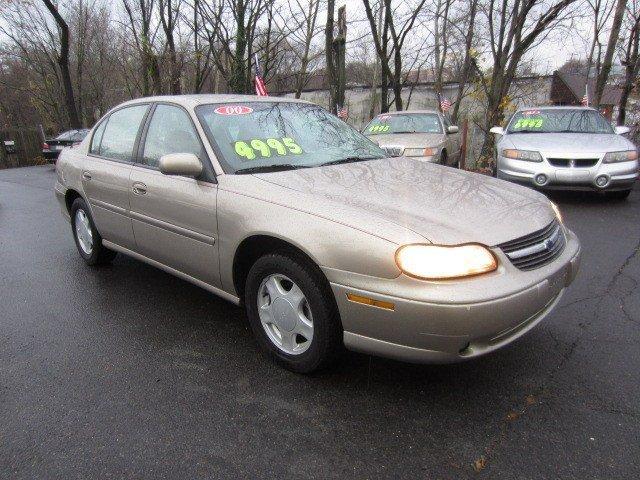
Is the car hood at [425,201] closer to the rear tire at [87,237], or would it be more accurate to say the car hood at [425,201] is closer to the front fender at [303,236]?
Result: the front fender at [303,236]

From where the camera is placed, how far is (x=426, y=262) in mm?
2064

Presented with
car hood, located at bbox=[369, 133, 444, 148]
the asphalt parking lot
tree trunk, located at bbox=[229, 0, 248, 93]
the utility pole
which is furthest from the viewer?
tree trunk, located at bbox=[229, 0, 248, 93]

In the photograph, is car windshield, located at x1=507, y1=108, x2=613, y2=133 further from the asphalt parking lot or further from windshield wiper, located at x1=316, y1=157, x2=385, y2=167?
windshield wiper, located at x1=316, y1=157, x2=385, y2=167

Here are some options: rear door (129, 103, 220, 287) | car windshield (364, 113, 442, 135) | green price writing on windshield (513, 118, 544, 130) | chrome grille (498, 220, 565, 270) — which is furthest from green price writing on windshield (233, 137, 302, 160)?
car windshield (364, 113, 442, 135)

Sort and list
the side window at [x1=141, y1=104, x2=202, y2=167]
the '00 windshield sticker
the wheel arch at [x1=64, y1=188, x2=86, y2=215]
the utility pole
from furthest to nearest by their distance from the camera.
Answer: the utility pole < the wheel arch at [x1=64, y1=188, x2=86, y2=215] < the '00 windshield sticker < the side window at [x1=141, y1=104, x2=202, y2=167]

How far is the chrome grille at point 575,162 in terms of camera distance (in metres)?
6.36

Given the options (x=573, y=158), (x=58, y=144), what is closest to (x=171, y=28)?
(x=58, y=144)

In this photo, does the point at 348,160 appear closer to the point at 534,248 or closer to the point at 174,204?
the point at 174,204

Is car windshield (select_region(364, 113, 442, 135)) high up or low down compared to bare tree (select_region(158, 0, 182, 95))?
down

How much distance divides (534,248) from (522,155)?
490 centimetres

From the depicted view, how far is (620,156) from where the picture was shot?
21.0ft

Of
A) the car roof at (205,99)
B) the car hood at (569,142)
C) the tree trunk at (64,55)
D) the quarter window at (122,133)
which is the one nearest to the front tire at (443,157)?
the car hood at (569,142)

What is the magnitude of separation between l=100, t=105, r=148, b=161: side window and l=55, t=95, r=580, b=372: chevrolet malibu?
2cm

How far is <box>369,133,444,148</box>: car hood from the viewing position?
8.09 metres
